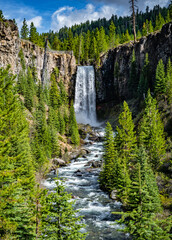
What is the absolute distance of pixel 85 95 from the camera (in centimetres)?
7762

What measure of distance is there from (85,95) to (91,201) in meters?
58.6

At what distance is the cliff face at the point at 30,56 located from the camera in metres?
51.0

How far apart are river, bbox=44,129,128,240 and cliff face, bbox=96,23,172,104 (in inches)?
1476

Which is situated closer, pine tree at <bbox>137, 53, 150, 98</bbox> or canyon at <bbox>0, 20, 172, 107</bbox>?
canyon at <bbox>0, 20, 172, 107</bbox>

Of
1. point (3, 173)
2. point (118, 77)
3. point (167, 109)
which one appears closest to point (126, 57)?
point (118, 77)

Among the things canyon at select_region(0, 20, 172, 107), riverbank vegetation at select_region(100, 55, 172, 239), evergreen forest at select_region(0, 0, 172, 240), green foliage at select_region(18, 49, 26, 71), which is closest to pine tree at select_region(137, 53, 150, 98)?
evergreen forest at select_region(0, 0, 172, 240)

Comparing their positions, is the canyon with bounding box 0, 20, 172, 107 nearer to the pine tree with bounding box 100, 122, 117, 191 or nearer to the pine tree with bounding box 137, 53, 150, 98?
the pine tree with bounding box 137, 53, 150, 98

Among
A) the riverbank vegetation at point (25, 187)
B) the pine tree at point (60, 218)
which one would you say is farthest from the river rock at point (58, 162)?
the pine tree at point (60, 218)

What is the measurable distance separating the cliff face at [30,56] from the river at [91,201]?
35.3 m

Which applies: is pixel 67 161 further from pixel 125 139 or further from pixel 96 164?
pixel 125 139

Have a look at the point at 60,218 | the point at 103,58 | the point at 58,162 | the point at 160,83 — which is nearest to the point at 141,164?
the point at 60,218

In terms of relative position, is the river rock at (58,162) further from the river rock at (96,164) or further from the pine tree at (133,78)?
the pine tree at (133,78)

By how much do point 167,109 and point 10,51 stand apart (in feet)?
146

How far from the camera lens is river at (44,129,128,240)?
16.4 meters
